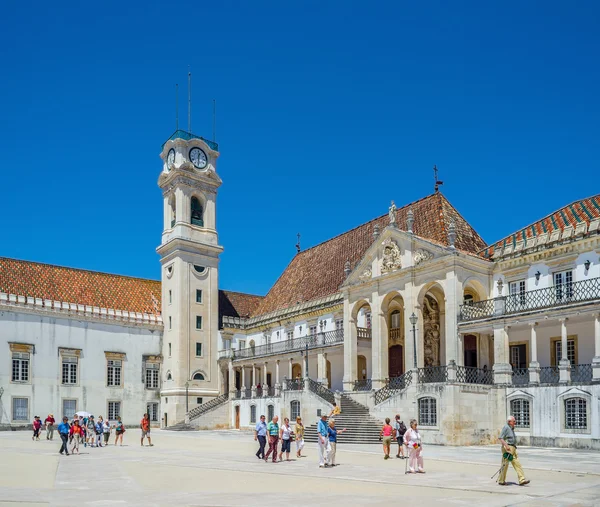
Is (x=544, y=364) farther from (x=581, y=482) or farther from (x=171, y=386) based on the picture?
(x=171, y=386)

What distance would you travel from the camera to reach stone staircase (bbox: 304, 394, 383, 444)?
27952mm

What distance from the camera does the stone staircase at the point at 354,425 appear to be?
91.7 feet

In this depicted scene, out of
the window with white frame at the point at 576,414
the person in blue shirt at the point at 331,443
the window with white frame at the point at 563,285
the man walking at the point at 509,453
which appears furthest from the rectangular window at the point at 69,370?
the man walking at the point at 509,453

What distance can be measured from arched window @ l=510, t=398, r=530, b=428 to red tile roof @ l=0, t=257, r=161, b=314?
31.1 metres

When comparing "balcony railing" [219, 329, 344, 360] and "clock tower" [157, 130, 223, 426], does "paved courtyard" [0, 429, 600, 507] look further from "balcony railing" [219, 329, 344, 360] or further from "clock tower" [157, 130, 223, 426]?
"clock tower" [157, 130, 223, 426]

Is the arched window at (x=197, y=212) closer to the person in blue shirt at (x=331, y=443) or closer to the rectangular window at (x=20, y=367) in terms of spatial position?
the rectangular window at (x=20, y=367)

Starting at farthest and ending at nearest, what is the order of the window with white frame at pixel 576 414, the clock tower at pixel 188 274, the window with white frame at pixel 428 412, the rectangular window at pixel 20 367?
the clock tower at pixel 188 274 < the rectangular window at pixel 20 367 < the window with white frame at pixel 428 412 < the window with white frame at pixel 576 414

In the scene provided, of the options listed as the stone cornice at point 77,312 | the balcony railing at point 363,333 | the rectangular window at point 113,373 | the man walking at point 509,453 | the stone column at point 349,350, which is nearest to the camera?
the man walking at point 509,453

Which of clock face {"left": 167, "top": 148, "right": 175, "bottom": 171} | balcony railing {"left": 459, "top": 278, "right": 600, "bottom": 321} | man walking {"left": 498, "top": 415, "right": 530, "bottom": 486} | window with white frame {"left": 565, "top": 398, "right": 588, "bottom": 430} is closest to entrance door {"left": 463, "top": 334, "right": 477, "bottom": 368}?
balcony railing {"left": 459, "top": 278, "right": 600, "bottom": 321}

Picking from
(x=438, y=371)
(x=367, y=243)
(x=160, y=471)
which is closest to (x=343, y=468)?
(x=160, y=471)

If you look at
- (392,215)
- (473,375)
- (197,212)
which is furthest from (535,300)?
(197,212)

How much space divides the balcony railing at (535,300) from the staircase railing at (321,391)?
783 cm

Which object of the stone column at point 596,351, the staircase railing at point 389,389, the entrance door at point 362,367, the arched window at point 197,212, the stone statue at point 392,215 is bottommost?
the staircase railing at point 389,389

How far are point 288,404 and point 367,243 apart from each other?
1241 cm
